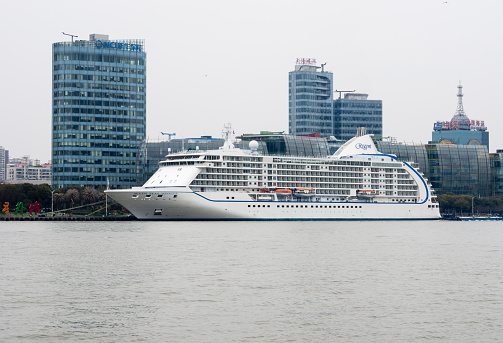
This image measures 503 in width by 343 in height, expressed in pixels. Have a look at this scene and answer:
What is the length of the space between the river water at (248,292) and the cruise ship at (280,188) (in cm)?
4818

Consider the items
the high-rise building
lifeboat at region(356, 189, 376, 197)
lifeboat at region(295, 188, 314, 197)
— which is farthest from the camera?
the high-rise building

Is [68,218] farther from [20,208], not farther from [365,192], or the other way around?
[365,192]

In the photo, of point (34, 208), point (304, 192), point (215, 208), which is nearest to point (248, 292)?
point (215, 208)

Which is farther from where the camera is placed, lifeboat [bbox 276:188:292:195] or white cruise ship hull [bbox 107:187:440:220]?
lifeboat [bbox 276:188:292:195]

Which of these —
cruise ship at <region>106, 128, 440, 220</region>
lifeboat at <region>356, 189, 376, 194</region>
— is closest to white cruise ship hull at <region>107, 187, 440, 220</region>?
cruise ship at <region>106, 128, 440, 220</region>

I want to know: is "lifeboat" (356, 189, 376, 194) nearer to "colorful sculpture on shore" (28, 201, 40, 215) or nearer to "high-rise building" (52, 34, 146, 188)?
"colorful sculpture on shore" (28, 201, 40, 215)

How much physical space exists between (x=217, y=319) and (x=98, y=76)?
6491 inches

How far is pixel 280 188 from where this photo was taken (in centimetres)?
14362

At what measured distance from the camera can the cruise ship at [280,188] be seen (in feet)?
428

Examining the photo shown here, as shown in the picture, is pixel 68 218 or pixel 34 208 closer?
pixel 68 218

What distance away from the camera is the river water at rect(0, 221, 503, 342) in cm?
3688

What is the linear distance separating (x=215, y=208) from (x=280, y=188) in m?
16.9

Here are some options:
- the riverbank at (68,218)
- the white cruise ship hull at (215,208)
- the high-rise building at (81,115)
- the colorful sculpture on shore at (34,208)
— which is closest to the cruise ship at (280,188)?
the white cruise ship hull at (215,208)

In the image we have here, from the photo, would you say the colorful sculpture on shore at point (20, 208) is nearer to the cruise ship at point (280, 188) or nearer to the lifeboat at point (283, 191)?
the cruise ship at point (280, 188)
